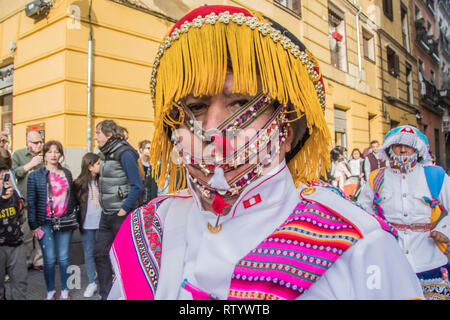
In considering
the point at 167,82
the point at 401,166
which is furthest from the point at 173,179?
the point at 401,166

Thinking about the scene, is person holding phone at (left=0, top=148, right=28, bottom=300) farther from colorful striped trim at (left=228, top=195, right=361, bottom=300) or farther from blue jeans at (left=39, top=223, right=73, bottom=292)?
colorful striped trim at (left=228, top=195, right=361, bottom=300)

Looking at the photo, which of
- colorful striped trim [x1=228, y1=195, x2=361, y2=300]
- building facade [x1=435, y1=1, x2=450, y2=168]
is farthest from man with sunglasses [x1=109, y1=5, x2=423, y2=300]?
building facade [x1=435, y1=1, x2=450, y2=168]

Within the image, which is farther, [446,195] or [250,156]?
[446,195]

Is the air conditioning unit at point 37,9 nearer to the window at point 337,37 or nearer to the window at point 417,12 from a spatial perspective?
the window at point 337,37

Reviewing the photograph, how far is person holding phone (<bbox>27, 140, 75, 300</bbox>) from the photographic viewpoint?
324 cm

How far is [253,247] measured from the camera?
35.7 inches

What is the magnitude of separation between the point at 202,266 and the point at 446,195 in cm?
278

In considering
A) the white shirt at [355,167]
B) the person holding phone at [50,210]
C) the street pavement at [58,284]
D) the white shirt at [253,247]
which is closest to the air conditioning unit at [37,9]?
the person holding phone at [50,210]

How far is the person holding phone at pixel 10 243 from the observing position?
279 centimetres

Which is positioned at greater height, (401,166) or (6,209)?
(401,166)

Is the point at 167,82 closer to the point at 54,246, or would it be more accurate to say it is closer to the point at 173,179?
the point at 173,179

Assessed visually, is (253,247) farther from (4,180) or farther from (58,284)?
(58,284)

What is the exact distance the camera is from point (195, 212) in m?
1.07

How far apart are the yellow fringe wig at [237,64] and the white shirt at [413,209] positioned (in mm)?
→ 2213
